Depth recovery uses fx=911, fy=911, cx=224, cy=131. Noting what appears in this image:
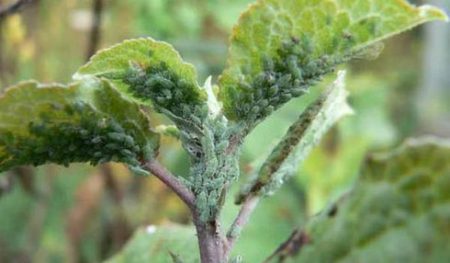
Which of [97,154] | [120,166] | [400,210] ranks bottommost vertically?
[400,210]

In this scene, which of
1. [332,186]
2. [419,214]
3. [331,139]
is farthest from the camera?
[331,139]

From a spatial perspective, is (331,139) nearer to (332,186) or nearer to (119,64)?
(332,186)

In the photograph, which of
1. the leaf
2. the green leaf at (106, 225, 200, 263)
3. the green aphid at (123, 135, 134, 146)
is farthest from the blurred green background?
the green aphid at (123, 135, 134, 146)

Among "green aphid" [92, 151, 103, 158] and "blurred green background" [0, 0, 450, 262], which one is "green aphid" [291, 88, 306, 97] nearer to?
"green aphid" [92, 151, 103, 158]

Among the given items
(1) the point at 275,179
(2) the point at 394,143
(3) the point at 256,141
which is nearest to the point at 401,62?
(2) the point at 394,143

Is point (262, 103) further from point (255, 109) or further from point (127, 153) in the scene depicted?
point (127, 153)

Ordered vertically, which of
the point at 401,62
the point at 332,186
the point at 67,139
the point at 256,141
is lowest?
the point at 67,139

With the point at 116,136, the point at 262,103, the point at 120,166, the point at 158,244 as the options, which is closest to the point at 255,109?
the point at 262,103

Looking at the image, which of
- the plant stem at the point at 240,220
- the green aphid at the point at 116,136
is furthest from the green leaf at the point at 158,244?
the green aphid at the point at 116,136
